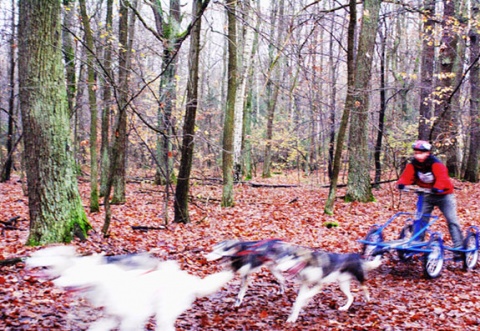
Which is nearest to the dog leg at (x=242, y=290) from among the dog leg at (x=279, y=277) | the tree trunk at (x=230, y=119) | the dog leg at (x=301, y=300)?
the dog leg at (x=279, y=277)

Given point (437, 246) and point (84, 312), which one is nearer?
point (84, 312)

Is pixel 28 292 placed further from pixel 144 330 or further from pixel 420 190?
pixel 420 190

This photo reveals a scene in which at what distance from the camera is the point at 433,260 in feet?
21.4

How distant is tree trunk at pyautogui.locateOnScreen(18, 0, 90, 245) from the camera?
6441 mm

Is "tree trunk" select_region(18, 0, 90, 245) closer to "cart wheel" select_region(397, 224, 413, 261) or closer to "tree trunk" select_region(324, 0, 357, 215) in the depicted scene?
"cart wheel" select_region(397, 224, 413, 261)

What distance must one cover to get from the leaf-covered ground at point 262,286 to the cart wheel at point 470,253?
16 cm

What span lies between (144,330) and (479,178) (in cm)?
1954

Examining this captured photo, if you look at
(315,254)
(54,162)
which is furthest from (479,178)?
(54,162)

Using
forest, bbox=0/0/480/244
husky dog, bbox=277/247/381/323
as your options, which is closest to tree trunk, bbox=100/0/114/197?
forest, bbox=0/0/480/244

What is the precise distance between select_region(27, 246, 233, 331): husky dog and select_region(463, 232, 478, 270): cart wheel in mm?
5102

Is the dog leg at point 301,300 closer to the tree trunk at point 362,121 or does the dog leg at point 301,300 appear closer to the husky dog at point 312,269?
the husky dog at point 312,269

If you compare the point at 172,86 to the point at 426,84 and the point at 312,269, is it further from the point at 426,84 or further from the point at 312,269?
the point at 312,269

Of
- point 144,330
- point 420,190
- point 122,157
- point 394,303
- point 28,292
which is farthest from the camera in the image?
point 122,157

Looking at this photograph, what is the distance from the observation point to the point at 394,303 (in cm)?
549
